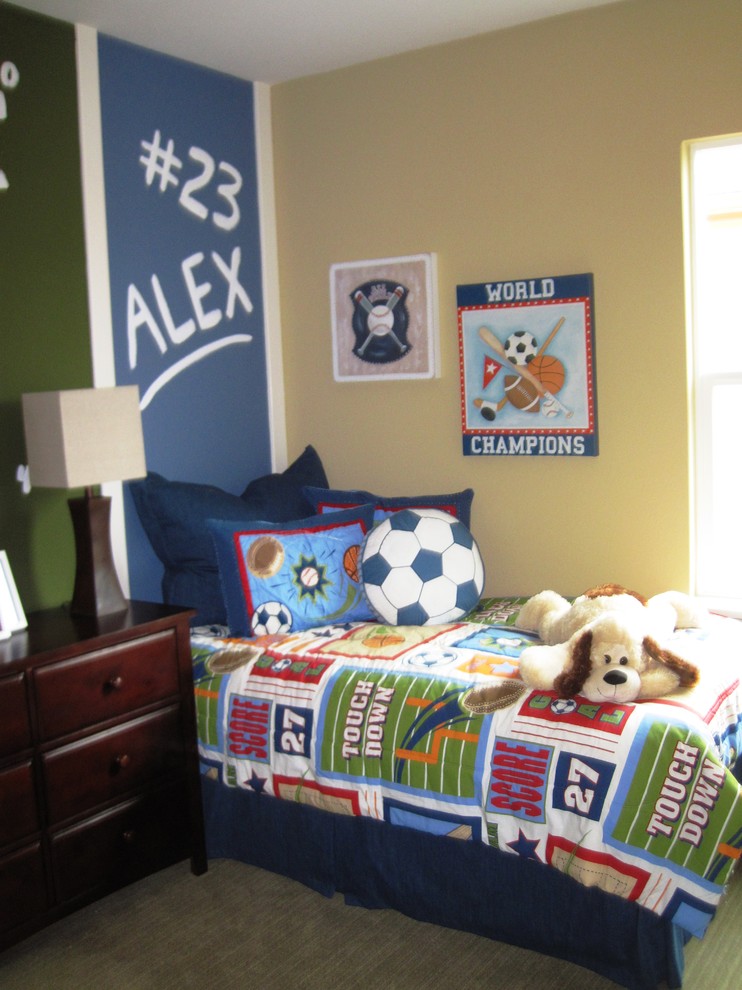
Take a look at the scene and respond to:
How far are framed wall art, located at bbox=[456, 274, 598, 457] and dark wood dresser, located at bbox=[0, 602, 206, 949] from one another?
121 cm

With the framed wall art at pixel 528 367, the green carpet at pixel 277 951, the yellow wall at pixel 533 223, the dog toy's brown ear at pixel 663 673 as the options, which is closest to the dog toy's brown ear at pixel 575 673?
the dog toy's brown ear at pixel 663 673

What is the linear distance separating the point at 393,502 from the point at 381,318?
656 millimetres

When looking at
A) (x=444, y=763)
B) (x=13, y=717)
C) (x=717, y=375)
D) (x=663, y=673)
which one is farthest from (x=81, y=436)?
(x=717, y=375)

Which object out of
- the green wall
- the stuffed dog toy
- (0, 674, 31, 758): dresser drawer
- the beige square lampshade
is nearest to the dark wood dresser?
(0, 674, 31, 758): dresser drawer

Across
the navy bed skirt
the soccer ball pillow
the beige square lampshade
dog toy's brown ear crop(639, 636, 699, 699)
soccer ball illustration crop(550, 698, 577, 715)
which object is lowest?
the navy bed skirt

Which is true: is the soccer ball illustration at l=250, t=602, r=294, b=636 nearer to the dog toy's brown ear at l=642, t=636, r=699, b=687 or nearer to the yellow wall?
the yellow wall

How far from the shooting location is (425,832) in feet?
7.65

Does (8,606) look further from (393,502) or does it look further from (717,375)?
(717,375)

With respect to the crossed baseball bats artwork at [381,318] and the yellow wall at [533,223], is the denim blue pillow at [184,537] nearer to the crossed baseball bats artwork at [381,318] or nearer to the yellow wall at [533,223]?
the yellow wall at [533,223]

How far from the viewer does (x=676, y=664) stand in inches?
87.4

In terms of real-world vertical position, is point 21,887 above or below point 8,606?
below

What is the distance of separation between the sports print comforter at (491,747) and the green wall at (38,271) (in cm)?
55

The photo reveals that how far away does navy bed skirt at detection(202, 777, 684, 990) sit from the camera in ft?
6.81

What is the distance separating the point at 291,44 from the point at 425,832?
239 centimetres
